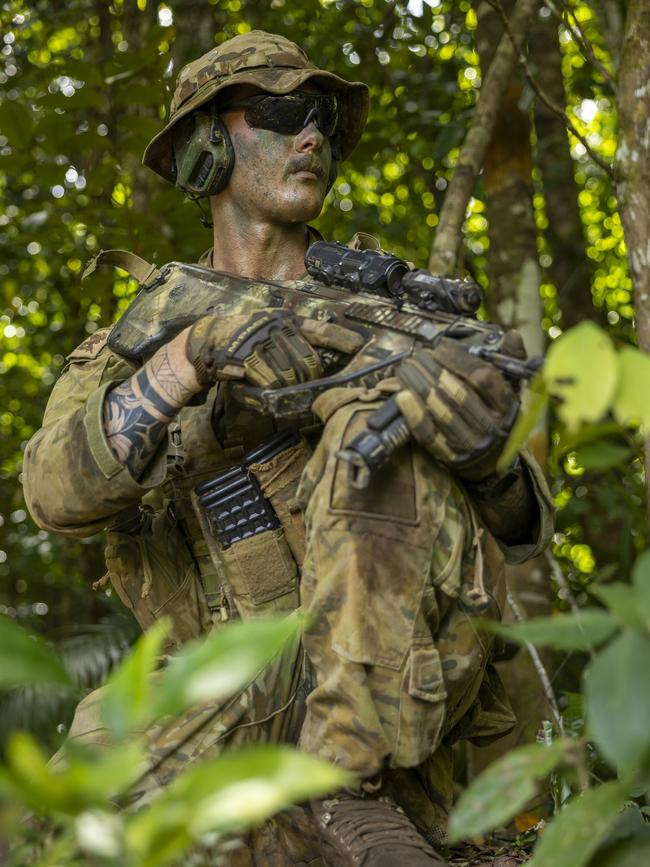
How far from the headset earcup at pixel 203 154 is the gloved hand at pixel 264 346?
2.70 feet

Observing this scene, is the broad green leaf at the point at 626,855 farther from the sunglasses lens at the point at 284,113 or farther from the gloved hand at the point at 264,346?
the sunglasses lens at the point at 284,113

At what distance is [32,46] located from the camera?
8344mm

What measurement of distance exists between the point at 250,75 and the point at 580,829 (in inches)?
110

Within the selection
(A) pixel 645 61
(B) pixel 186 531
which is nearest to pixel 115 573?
(B) pixel 186 531

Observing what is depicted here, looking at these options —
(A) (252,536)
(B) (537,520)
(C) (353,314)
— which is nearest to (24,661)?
(C) (353,314)

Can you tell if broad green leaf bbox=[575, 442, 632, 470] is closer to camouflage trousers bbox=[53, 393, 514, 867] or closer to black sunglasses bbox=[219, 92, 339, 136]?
camouflage trousers bbox=[53, 393, 514, 867]

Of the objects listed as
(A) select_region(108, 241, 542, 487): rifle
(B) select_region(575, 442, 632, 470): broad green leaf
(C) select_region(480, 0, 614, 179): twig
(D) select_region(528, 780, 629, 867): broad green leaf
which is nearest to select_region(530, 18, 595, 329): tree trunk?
(C) select_region(480, 0, 614, 179): twig

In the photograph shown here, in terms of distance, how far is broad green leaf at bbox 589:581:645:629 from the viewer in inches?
58.9

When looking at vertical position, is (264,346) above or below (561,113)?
below

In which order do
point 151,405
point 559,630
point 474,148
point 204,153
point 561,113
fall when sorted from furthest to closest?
point 474,148 < point 561,113 < point 204,153 < point 151,405 < point 559,630

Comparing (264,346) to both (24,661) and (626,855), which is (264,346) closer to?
(626,855)

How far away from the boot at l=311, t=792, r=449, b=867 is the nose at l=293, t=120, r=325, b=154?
1882mm

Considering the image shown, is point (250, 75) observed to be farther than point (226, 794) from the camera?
Yes

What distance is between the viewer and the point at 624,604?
1507mm
